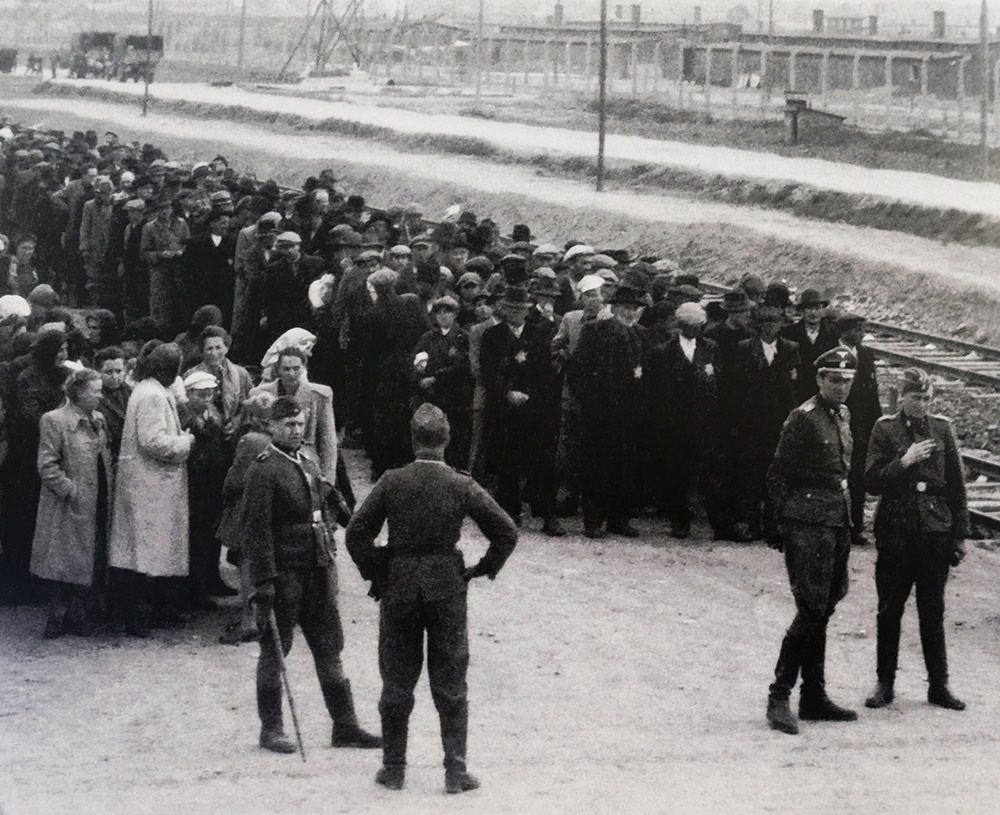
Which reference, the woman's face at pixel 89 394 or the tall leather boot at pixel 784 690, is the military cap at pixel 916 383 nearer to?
the tall leather boot at pixel 784 690

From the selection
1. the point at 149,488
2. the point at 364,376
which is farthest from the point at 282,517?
the point at 364,376

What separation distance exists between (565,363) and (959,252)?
14911mm

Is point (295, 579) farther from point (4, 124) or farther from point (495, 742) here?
point (4, 124)

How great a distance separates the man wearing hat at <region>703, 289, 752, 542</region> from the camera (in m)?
13.2

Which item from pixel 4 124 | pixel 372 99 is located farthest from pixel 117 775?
pixel 372 99

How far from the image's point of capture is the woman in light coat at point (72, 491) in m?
10.2

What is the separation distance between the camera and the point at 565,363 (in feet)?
43.8

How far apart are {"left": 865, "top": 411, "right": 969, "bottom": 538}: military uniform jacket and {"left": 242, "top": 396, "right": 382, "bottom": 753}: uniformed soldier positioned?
9.78 feet

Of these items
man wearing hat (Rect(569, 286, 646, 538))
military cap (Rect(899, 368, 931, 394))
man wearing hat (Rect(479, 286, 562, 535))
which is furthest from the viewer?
man wearing hat (Rect(479, 286, 562, 535))

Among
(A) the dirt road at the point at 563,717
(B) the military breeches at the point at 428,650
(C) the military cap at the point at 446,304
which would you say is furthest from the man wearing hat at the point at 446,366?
(B) the military breeches at the point at 428,650


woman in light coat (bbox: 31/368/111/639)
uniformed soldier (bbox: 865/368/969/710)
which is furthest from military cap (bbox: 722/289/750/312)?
woman in light coat (bbox: 31/368/111/639)

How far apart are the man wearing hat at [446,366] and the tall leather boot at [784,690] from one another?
494cm

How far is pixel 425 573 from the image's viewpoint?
7793 mm

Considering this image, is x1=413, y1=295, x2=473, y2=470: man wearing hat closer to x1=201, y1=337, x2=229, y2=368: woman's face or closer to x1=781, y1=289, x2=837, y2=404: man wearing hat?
x1=781, y1=289, x2=837, y2=404: man wearing hat
